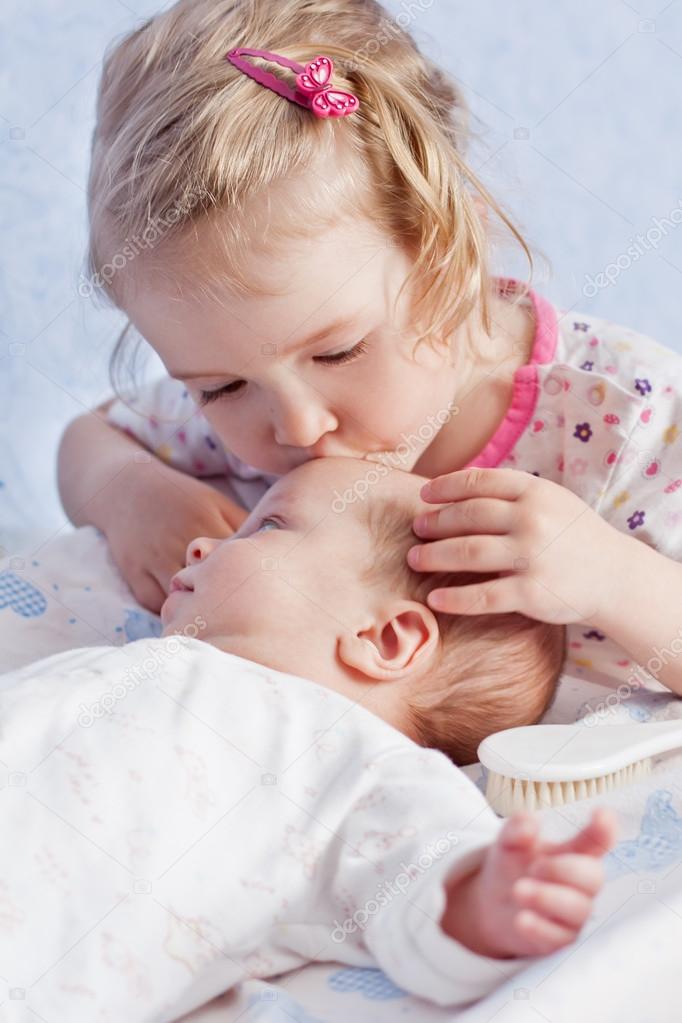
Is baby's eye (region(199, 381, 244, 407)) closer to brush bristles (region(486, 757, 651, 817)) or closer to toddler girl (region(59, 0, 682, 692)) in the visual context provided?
toddler girl (region(59, 0, 682, 692))

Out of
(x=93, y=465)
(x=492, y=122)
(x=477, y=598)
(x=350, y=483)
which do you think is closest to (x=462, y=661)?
(x=477, y=598)

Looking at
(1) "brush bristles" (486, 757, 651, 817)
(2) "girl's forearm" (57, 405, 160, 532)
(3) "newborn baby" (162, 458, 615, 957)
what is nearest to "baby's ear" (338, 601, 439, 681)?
(3) "newborn baby" (162, 458, 615, 957)

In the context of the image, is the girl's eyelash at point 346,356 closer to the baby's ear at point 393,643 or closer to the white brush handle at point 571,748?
the baby's ear at point 393,643

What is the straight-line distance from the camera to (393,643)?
0.97 metres

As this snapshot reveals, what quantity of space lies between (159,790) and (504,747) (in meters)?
0.28

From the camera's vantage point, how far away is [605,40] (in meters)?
1.76

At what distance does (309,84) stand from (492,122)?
73cm

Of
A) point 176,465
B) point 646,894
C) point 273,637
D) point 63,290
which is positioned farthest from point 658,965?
point 63,290

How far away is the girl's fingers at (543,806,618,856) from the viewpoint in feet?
2.01

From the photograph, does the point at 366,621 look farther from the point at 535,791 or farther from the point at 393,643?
the point at 535,791

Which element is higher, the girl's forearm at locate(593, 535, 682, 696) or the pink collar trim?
the pink collar trim

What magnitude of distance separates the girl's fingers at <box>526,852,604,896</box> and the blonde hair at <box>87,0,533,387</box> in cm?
56

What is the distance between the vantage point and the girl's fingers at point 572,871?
2.07 ft

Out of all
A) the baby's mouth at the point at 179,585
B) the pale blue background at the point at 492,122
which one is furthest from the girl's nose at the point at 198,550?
the pale blue background at the point at 492,122
